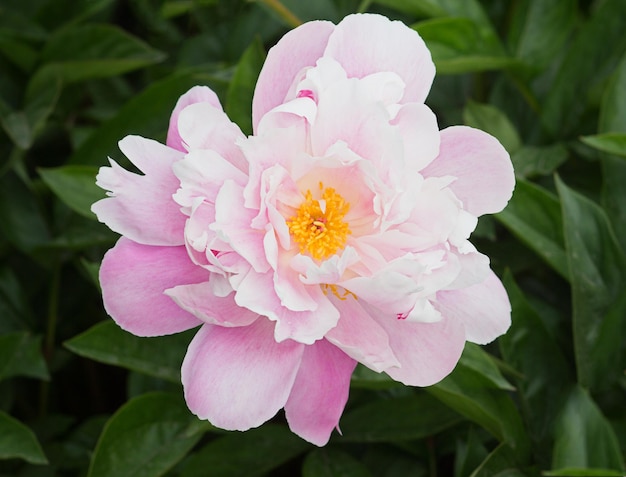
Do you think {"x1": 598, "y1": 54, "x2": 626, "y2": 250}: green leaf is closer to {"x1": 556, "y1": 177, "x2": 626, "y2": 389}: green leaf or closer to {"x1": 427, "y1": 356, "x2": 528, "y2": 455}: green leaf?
{"x1": 556, "y1": 177, "x2": 626, "y2": 389}: green leaf

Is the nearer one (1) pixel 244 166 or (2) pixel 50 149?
(1) pixel 244 166

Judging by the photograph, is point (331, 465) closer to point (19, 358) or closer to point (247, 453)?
point (247, 453)

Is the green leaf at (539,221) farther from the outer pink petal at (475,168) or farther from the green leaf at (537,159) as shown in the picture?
the outer pink petal at (475,168)

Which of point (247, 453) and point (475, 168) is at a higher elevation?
point (475, 168)

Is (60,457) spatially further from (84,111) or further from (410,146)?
(410,146)

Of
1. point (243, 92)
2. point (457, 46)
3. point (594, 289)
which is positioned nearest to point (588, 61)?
point (457, 46)

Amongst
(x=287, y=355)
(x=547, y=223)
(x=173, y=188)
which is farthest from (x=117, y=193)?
(x=547, y=223)
